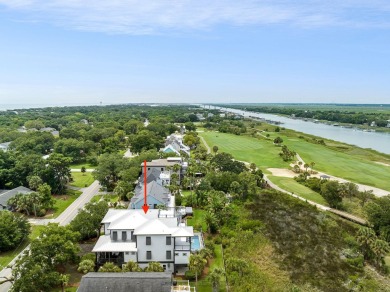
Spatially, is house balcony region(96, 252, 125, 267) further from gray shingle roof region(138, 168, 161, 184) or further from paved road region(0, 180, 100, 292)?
gray shingle roof region(138, 168, 161, 184)

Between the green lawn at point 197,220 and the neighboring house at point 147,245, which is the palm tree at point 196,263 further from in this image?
the green lawn at point 197,220

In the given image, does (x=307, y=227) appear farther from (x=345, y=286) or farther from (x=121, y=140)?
(x=121, y=140)

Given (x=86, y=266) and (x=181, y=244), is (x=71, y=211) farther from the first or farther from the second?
(x=181, y=244)

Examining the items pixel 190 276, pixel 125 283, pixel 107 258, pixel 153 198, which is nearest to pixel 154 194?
pixel 153 198

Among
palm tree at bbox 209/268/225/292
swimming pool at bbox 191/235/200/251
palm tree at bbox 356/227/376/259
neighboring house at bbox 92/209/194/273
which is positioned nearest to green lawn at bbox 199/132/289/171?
palm tree at bbox 356/227/376/259

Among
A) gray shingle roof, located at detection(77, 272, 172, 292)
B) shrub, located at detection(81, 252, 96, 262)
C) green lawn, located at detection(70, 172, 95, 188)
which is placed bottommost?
green lawn, located at detection(70, 172, 95, 188)

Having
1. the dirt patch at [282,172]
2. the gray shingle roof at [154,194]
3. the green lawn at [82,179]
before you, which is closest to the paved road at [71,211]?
the green lawn at [82,179]
